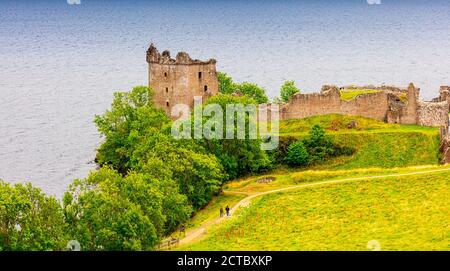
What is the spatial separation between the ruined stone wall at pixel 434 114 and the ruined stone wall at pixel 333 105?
10.8 feet

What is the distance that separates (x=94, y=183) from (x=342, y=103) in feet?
109

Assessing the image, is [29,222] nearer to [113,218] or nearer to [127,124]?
[113,218]

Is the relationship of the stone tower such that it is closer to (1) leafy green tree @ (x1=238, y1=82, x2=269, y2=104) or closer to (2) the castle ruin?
(2) the castle ruin

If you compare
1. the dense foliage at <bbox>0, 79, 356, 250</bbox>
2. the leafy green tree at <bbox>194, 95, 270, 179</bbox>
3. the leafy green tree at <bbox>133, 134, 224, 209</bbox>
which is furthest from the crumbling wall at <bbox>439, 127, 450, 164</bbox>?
the leafy green tree at <bbox>133, 134, 224, 209</bbox>

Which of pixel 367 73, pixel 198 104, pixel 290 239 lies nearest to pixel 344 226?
pixel 290 239

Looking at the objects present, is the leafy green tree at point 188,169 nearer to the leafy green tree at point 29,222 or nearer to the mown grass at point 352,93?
the leafy green tree at point 29,222

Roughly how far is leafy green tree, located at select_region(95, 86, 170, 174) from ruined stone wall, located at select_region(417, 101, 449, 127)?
22.0m

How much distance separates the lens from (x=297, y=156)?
3551 inches

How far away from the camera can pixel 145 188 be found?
67.1 meters

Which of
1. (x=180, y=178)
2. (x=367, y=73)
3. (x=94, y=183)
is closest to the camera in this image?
(x=94, y=183)

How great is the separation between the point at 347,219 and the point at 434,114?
3007 centimetres

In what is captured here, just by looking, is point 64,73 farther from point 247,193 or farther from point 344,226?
point 344,226

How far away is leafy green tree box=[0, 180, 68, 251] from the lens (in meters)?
57.0

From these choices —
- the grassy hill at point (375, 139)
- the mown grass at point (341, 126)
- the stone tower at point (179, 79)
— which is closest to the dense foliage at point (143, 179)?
the stone tower at point (179, 79)
